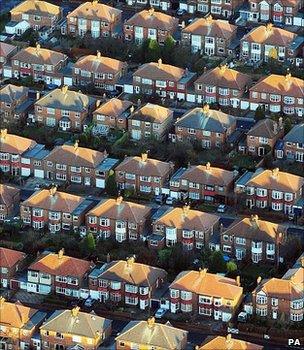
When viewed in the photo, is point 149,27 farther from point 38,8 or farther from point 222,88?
point 222,88

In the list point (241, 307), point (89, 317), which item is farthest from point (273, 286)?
point (89, 317)

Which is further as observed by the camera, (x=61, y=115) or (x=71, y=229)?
(x=61, y=115)

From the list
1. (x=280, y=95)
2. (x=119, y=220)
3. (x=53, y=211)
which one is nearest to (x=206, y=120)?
(x=280, y=95)

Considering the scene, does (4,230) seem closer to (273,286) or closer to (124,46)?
(273,286)

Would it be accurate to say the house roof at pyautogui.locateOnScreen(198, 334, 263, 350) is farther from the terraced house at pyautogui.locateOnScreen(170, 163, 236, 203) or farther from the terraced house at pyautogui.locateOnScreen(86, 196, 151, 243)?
the terraced house at pyautogui.locateOnScreen(170, 163, 236, 203)

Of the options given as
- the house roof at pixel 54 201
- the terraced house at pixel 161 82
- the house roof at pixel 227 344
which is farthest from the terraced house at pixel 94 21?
the house roof at pixel 227 344

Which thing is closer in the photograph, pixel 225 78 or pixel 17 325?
pixel 17 325
